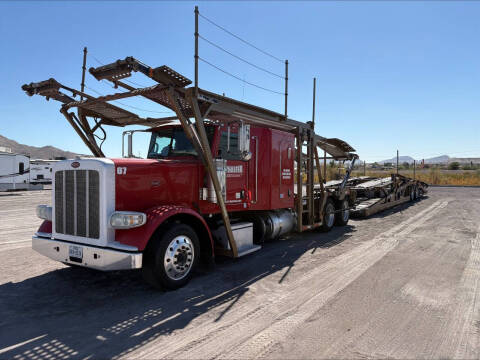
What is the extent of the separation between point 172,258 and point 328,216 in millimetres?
6054

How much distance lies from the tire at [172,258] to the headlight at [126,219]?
1.15ft

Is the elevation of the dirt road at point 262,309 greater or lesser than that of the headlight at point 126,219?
lesser

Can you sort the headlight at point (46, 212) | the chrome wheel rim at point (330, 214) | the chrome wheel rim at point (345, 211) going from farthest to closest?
1. the chrome wheel rim at point (345, 211)
2. the chrome wheel rim at point (330, 214)
3. the headlight at point (46, 212)

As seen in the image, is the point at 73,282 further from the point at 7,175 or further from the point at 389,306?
the point at 7,175

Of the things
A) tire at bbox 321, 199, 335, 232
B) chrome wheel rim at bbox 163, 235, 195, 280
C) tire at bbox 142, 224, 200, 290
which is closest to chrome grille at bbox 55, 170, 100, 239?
tire at bbox 142, 224, 200, 290

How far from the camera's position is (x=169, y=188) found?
5062 mm

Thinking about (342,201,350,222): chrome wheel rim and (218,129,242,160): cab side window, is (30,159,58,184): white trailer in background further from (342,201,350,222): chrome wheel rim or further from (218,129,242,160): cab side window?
(218,129,242,160): cab side window

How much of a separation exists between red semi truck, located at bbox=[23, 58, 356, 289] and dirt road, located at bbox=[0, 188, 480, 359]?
0.50m

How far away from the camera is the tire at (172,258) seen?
14.1ft

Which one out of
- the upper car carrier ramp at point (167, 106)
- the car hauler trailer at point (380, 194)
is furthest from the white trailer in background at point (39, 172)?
the car hauler trailer at point (380, 194)

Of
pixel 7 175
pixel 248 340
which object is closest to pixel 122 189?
pixel 248 340

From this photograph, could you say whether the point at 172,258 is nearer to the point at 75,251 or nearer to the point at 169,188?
the point at 169,188

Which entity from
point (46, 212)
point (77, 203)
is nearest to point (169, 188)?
point (77, 203)

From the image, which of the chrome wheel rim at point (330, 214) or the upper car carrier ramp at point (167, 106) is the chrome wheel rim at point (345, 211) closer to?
the chrome wheel rim at point (330, 214)
